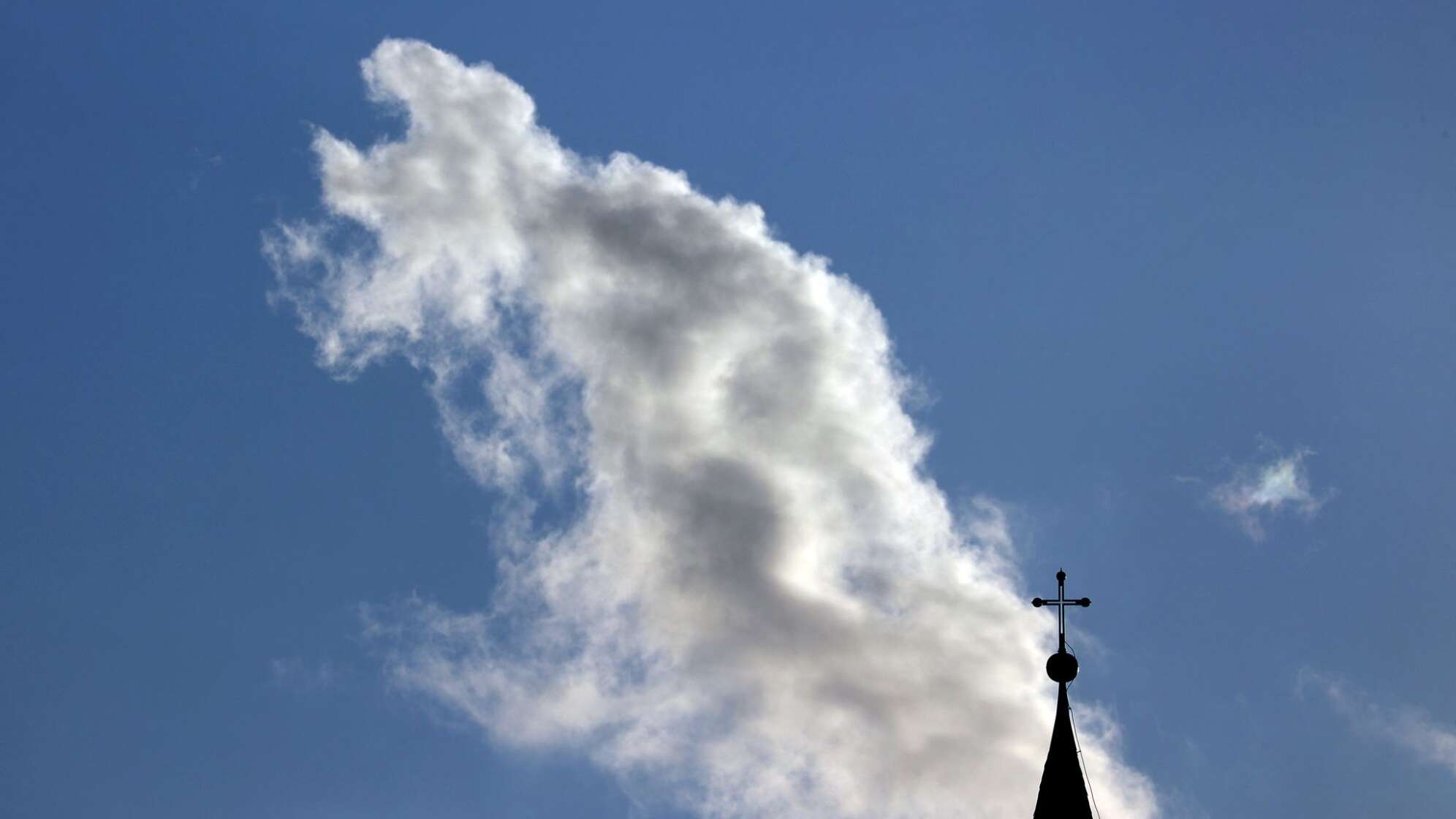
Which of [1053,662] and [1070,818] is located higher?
[1053,662]

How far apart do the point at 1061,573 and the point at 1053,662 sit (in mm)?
4150

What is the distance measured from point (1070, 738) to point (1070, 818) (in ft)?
14.6

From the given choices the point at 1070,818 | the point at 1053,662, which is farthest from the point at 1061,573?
the point at 1070,818

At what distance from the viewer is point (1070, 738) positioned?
123m

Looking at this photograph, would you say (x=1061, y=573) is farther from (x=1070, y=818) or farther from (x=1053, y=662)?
(x=1070, y=818)

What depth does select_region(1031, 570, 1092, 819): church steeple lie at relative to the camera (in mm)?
119938

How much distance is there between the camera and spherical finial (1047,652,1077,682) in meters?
126

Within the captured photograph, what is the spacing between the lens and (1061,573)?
128 m

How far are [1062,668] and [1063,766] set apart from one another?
575 centimetres

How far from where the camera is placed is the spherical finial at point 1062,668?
12581 cm

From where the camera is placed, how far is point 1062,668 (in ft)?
413

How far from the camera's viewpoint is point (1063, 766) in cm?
12156

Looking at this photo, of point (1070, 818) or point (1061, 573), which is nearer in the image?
point (1070, 818)

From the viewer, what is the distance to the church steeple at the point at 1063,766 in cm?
11994
